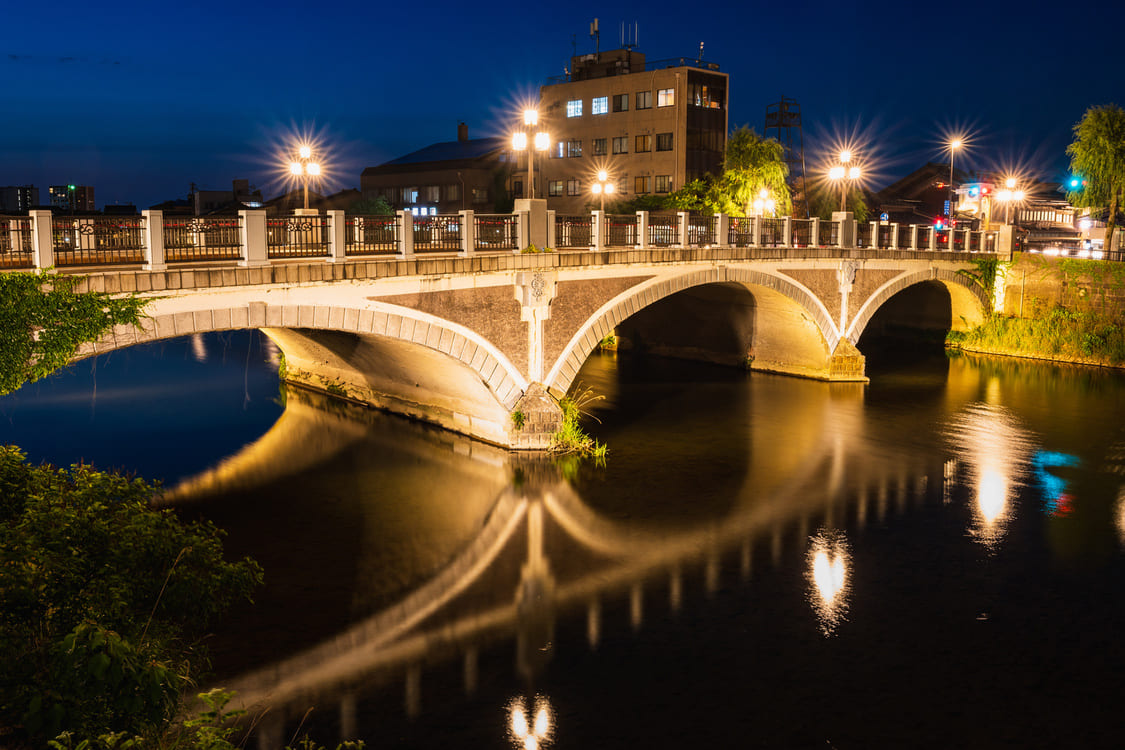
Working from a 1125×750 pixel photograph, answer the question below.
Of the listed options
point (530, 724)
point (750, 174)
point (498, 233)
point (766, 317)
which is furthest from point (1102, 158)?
point (530, 724)

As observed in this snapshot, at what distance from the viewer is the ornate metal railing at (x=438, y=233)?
23.7 metres

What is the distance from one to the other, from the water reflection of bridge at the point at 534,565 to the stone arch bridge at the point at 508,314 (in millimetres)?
2603

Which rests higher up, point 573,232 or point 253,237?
point 573,232

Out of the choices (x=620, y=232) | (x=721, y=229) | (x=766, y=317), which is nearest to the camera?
(x=620, y=232)

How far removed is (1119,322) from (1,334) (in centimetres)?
4468

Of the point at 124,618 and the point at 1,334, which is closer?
the point at 124,618

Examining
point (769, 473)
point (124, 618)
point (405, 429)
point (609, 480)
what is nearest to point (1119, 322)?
point (769, 473)

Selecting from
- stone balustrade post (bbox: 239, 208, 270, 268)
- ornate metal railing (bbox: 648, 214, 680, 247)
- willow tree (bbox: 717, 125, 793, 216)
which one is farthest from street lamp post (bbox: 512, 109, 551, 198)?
willow tree (bbox: 717, 125, 793, 216)

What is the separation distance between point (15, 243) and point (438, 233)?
33.6ft

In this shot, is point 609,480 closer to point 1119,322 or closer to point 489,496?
point 489,496

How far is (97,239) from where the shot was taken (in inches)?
678

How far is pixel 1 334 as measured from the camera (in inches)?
620

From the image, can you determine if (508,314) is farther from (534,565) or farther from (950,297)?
(950,297)

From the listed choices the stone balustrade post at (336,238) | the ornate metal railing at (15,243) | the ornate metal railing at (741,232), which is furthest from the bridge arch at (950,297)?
the ornate metal railing at (15,243)
